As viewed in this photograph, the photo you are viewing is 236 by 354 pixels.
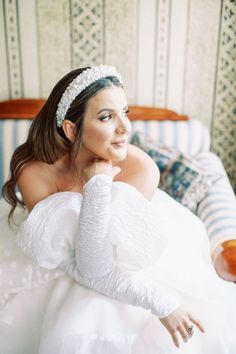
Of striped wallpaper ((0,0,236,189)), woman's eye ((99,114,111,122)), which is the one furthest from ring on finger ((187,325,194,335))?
striped wallpaper ((0,0,236,189))

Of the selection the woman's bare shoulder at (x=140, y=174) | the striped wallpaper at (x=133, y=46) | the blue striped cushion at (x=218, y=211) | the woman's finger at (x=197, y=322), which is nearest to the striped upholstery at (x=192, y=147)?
the blue striped cushion at (x=218, y=211)

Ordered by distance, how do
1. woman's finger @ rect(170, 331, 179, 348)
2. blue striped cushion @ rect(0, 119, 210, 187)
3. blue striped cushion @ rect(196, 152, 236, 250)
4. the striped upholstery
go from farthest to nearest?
1. blue striped cushion @ rect(0, 119, 210, 187)
2. the striped upholstery
3. blue striped cushion @ rect(196, 152, 236, 250)
4. woman's finger @ rect(170, 331, 179, 348)

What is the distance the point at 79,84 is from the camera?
1140 millimetres

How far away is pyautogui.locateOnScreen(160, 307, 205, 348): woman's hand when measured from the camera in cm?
91

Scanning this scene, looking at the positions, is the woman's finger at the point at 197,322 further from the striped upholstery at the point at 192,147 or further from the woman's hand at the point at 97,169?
the striped upholstery at the point at 192,147

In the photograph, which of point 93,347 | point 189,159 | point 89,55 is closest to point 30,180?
point 93,347

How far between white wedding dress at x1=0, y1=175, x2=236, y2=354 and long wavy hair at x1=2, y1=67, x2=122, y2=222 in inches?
8.1

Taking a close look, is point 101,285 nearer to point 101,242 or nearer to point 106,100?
point 101,242

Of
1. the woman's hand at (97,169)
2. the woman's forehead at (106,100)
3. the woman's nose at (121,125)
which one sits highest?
the woman's forehead at (106,100)

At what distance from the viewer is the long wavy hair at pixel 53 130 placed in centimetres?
113

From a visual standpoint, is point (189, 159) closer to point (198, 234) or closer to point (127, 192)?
point (198, 234)

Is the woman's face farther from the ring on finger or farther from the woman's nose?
the ring on finger

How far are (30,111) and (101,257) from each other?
1.54m

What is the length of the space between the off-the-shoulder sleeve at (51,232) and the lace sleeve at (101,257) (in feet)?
0.25
